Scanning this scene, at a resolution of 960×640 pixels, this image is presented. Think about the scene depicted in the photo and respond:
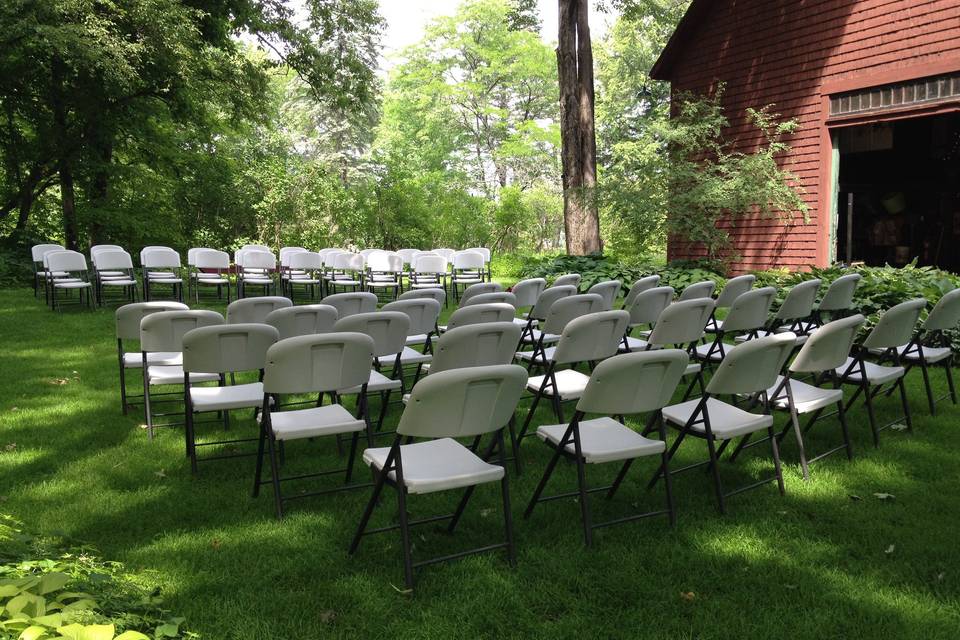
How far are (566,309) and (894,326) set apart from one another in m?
2.03

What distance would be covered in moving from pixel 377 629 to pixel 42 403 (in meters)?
4.12

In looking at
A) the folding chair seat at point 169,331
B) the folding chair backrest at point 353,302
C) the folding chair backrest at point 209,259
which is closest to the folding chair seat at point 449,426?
the folding chair seat at point 169,331

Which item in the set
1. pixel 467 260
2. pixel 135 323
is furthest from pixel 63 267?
pixel 135 323

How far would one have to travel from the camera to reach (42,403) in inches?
213

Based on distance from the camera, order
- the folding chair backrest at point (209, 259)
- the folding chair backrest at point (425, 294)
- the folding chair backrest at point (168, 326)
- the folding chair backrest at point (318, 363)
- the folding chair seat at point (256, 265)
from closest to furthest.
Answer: the folding chair backrest at point (318, 363), the folding chair backrest at point (168, 326), the folding chair backrest at point (425, 294), the folding chair backrest at point (209, 259), the folding chair seat at point (256, 265)

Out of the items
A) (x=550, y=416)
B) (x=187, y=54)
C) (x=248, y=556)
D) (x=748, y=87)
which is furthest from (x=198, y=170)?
(x=248, y=556)

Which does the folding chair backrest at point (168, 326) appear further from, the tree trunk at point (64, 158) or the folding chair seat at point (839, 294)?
the tree trunk at point (64, 158)

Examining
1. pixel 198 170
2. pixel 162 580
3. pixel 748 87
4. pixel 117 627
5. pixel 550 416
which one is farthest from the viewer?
pixel 198 170

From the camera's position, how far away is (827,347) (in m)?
3.84

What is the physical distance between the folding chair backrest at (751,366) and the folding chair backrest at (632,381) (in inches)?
10.4

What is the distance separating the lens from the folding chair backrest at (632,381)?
9.66 ft

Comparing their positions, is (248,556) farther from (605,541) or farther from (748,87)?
(748,87)

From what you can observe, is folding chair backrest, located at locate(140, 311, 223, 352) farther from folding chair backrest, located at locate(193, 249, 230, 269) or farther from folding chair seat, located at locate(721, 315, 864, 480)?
folding chair backrest, located at locate(193, 249, 230, 269)

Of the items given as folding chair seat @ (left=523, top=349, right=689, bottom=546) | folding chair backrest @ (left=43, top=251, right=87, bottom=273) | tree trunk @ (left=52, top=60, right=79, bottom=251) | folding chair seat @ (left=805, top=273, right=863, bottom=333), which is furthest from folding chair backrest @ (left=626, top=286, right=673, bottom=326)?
tree trunk @ (left=52, top=60, right=79, bottom=251)
